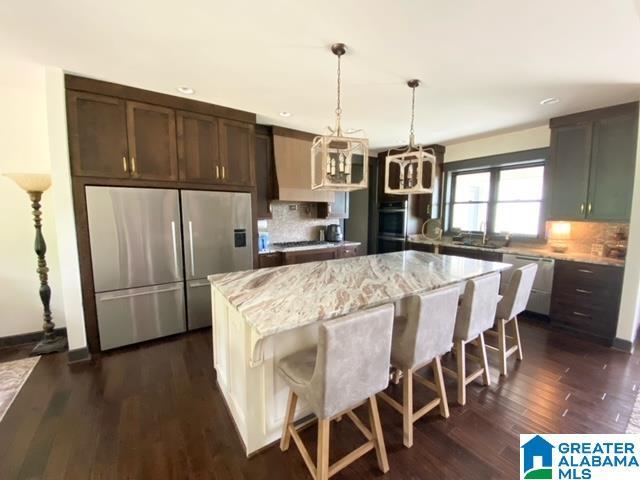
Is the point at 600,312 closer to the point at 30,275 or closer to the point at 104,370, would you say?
the point at 104,370

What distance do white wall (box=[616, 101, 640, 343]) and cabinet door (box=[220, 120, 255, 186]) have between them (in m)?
4.11

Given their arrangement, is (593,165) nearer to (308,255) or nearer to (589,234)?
(589,234)

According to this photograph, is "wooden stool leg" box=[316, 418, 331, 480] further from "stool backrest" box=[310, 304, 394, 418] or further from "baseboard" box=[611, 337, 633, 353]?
"baseboard" box=[611, 337, 633, 353]

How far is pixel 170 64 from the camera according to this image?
7.32ft

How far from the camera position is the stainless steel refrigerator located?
2672mm

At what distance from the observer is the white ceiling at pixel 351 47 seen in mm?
1598

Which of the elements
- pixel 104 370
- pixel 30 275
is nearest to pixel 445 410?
pixel 104 370

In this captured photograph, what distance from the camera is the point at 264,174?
3926 millimetres

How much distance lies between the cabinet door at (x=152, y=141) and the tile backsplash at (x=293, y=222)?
165 centimetres

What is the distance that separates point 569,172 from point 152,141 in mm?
4873

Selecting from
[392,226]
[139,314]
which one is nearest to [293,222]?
[392,226]

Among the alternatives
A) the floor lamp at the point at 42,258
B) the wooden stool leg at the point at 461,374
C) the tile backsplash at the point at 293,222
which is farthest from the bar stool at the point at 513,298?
the floor lamp at the point at 42,258

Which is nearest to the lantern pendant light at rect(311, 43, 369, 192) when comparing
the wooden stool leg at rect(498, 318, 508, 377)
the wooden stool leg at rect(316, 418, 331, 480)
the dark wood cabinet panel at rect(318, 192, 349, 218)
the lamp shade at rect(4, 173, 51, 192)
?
the wooden stool leg at rect(316, 418, 331, 480)

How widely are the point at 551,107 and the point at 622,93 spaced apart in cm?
55
